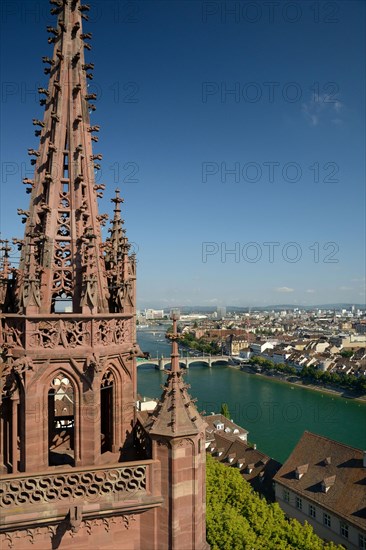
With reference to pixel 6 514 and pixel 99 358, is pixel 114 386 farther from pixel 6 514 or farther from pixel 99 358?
pixel 6 514

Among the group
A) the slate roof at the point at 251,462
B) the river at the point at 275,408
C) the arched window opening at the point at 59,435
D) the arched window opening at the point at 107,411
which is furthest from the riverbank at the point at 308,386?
the arched window opening at the point at 107,411

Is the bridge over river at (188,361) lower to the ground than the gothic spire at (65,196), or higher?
lower

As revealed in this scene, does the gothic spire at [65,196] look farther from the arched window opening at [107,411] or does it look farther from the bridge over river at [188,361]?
the bridge over river at [188,361]

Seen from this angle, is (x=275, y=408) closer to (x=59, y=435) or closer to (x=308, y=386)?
(x=308, y=386)

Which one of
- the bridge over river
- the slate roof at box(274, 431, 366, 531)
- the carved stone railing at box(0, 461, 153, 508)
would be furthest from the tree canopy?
the bridge over river

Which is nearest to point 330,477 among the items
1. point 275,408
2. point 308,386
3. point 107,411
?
point 107,411
